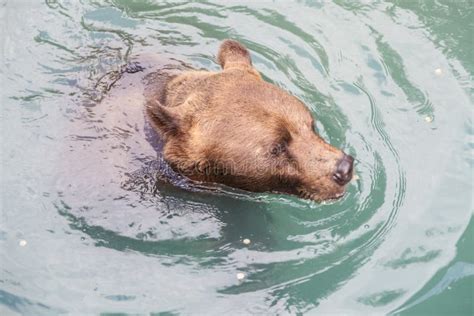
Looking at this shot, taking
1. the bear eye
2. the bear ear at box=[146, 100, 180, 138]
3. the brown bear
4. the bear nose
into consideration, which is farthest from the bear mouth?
the bear ear at box=[146, 100, 180, 138]

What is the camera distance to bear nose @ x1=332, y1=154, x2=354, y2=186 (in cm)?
502

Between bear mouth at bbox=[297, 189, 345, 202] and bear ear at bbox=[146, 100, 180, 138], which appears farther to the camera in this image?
bear ear at bbox=[146, 100, 180, 138]

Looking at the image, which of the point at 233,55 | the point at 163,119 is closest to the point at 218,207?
the point at 163,119

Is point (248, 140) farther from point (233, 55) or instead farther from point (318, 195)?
point (233, 55)

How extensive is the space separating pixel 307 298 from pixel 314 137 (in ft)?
4.47

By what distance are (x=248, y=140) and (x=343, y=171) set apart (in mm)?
754

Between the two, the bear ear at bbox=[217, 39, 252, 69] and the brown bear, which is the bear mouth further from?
the bear ear at bbox=[217, 39, 252, 69]

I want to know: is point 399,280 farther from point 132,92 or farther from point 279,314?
point 132,92

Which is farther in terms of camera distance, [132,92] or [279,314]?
[132,92]

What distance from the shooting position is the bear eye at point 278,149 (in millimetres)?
5113

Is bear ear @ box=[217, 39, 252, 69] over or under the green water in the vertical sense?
over

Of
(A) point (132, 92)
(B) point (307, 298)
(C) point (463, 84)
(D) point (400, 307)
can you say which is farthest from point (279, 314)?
(C) point (463, 84)

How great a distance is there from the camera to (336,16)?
26.6ft

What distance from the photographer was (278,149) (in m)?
5.13
